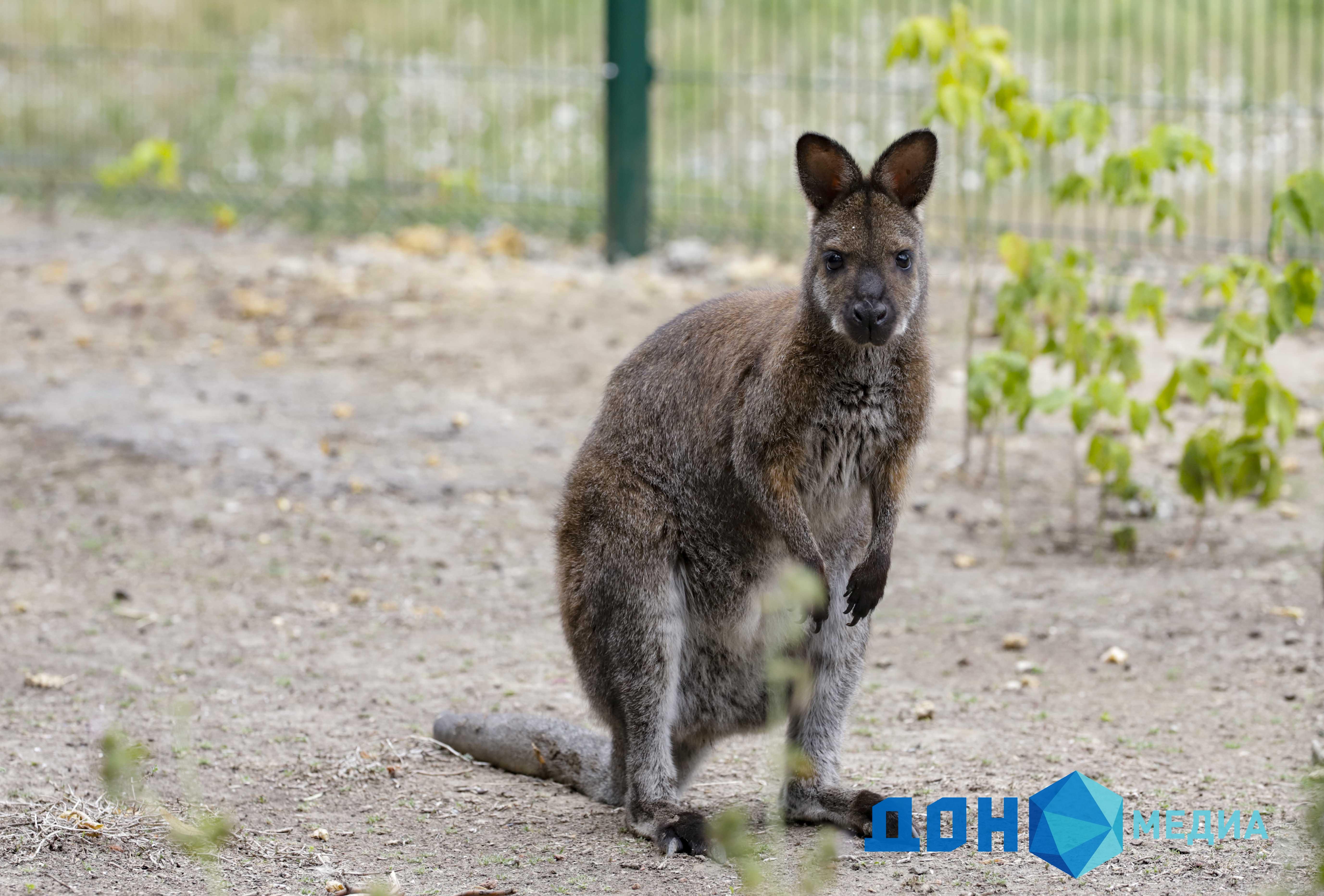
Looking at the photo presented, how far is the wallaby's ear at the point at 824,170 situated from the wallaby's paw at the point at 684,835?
58.1 inches

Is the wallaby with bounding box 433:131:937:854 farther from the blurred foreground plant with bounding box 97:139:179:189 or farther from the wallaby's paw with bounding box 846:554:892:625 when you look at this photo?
the blurred foreground plant with bounding box 97:139:179:189

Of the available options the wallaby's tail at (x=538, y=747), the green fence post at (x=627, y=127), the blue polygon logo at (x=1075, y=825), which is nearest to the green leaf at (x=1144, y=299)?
the blue polygon logo at (x=1075, y=825)

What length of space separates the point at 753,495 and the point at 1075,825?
1.09 meters

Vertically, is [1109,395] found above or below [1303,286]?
below

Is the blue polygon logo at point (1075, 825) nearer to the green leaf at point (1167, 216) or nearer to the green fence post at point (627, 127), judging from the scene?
the green leaf at point (1167, 216)

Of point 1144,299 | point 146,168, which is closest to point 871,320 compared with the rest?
point 1144,299

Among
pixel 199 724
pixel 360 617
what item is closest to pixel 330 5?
pixel 360 617

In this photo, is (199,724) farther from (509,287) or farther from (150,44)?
(150,44)

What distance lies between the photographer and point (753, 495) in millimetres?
3562

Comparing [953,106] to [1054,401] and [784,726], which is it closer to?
[1054,401]

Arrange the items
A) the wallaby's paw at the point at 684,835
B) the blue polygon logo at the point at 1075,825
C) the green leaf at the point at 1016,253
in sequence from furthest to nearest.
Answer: the green leaf at the point at 1016,253 < the wallaby's paw at the point at 684,835 < the blue polygon logo at the point at 1075,825

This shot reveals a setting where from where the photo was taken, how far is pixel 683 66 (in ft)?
36.5

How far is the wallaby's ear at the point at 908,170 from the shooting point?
11.6 feet

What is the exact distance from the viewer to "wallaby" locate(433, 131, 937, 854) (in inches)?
139
